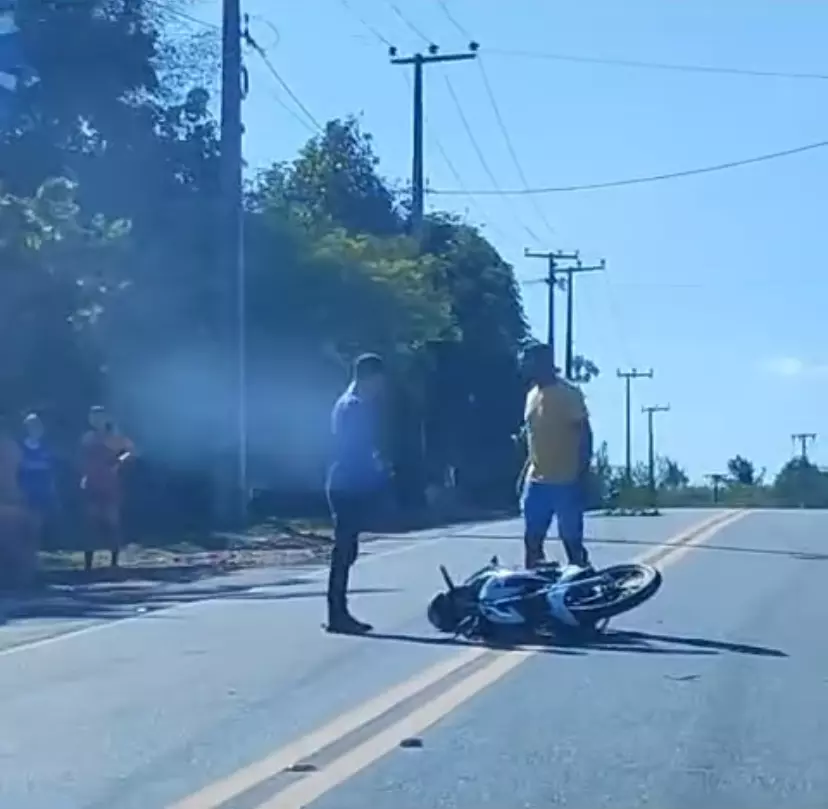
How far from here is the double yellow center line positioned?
9719 mm

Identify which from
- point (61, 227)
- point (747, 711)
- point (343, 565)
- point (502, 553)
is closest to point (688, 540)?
point (502, 553)

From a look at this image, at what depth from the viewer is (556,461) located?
1681 cm

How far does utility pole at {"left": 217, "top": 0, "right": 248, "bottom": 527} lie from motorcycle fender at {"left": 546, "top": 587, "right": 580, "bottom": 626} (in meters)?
17.3

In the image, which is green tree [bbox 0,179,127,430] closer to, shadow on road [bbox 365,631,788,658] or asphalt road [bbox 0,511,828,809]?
asphalt road [bbox 0,511,828,809]

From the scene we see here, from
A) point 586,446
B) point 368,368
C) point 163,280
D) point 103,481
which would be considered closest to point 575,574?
point 586,446

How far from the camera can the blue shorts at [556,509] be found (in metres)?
16.8

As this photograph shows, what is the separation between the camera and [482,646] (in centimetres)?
1510

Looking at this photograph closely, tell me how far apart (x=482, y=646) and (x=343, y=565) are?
5.06ft

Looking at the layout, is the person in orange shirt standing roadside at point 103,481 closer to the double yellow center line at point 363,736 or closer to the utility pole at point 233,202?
the utility pole at point 233,202

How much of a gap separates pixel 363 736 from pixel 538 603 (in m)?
4.29

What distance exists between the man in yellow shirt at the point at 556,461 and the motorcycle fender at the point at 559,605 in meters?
1.37

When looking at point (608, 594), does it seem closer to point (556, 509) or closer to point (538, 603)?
point (538, 603)

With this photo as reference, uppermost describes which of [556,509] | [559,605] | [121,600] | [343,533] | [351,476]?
[351,476]

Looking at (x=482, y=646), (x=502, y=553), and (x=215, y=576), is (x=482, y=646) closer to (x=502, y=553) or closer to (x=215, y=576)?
(x=215, y=576)
